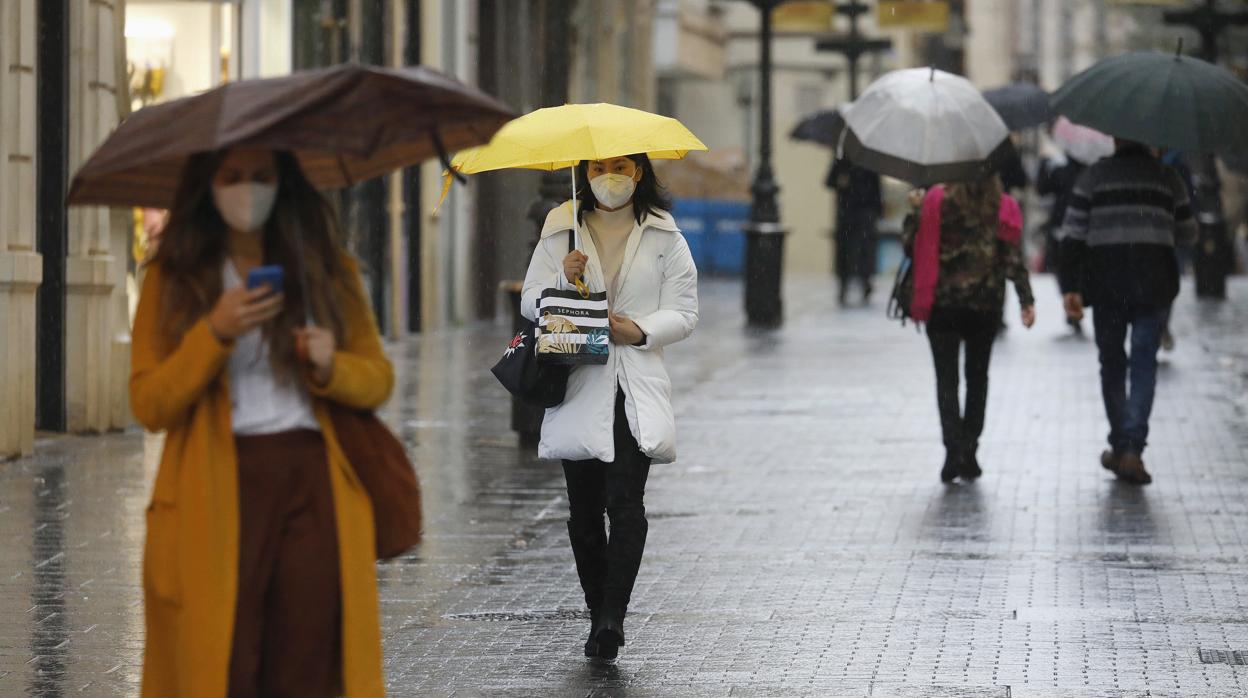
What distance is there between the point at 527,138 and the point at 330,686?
8.65 feet

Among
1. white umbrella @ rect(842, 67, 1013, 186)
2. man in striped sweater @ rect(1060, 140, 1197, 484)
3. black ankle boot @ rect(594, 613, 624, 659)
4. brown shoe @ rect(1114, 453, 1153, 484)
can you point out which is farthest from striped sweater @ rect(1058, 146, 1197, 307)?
black ankle boot @ rect(594, 613, 624, 659)

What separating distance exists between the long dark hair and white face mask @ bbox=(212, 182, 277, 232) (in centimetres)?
244

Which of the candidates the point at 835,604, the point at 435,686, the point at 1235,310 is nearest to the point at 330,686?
the point at 435,686

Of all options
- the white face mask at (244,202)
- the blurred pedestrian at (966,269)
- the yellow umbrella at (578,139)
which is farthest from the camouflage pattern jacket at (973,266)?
the white face mask at (244,202)

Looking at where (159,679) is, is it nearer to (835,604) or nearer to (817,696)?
(817,696)

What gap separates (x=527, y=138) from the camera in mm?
6727

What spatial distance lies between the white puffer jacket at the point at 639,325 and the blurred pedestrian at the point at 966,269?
4160 mm

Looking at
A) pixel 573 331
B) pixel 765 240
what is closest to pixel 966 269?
pixel 573 331

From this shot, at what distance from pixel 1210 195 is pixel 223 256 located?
2523 centimetres

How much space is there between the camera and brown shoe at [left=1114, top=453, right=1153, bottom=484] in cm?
1060

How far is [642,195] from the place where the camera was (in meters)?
6.78

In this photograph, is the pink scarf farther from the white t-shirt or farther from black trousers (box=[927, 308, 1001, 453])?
the white t-shirt

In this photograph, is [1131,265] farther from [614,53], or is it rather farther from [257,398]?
[614,53]

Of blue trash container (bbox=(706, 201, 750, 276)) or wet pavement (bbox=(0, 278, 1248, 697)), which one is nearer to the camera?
wet pavement (bbox=(0, 278, 1248, 697))
